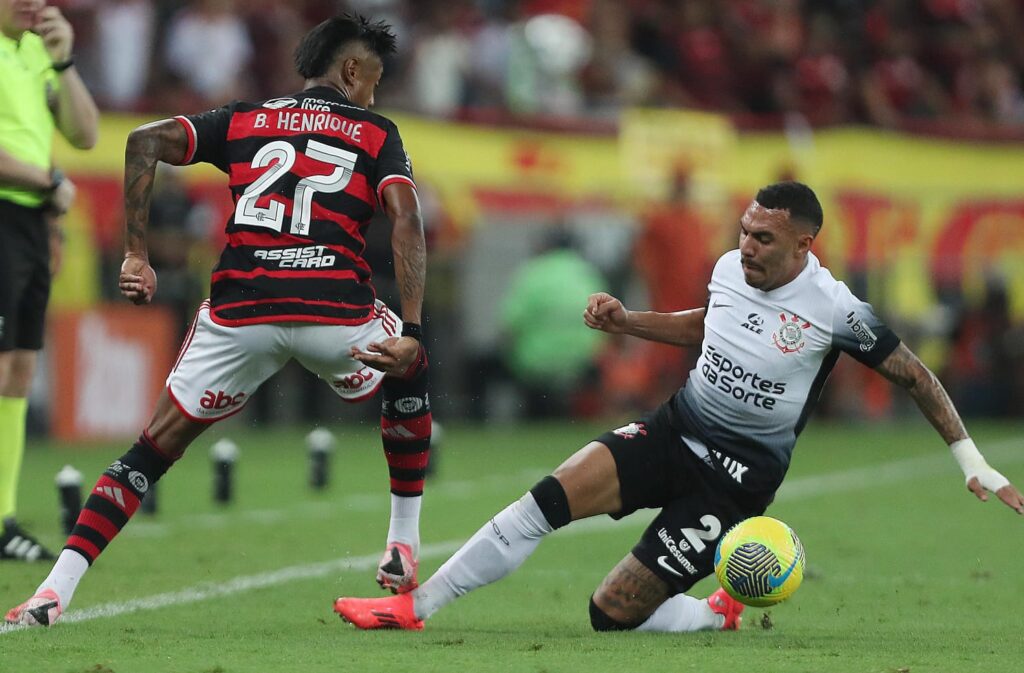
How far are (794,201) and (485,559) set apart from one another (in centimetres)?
177

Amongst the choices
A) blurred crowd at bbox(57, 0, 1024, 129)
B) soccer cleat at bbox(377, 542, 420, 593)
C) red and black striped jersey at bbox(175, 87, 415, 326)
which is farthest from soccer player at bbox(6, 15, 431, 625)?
blurred crowd at bbox(57, 0, 1024, 129)

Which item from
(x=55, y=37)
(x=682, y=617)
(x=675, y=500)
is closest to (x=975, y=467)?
(x=675, y=500)

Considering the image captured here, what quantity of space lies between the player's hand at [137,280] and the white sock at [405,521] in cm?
129

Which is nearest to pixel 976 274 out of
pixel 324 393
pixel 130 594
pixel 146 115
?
pixel 324 393

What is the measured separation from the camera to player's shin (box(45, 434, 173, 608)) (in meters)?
6.28

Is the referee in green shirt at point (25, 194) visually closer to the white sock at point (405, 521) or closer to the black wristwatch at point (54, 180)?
the black wristwatch at point (54, 180)

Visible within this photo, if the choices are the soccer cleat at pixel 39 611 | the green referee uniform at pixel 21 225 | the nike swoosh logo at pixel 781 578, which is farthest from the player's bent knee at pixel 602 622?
the green referee uniform at pixel 21 225

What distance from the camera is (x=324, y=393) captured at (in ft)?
57.4

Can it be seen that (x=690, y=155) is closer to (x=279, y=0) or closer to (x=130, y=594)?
(x=279, y=0)

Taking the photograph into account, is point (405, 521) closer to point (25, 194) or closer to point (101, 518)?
point (101, 518)

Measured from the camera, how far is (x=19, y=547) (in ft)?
26.8

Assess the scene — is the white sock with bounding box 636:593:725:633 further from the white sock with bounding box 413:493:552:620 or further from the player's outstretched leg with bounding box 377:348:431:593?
the player's outstretched leg with bounding box 377:348:431:593

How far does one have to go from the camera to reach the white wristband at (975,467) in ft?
20.1

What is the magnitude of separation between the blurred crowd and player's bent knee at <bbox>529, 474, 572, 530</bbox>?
34.8ft
